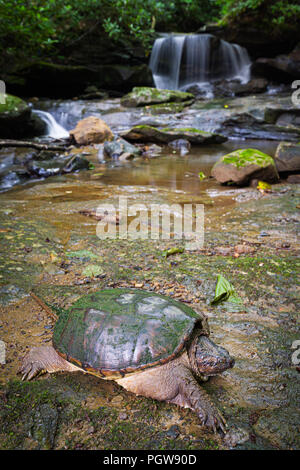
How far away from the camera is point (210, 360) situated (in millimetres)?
1876

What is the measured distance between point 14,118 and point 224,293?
37.1 ft

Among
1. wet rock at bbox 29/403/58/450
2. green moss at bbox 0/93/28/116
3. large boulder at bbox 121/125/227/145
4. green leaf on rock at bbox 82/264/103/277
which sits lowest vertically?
large boulder at bbox 121/125/227/145

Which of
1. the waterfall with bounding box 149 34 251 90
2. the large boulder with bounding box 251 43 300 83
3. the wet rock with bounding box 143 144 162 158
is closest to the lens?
the wet rock with bounding box 143 144 162 158

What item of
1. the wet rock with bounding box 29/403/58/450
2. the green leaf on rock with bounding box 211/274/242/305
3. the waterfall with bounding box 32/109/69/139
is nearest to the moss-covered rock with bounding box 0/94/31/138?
the waterfall with bounding box 32/109/69/139

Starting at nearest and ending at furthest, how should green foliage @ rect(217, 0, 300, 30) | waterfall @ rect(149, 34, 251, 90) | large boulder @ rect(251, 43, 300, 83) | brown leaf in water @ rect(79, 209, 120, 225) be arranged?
brown leaf in water @ rect(79, 209, 120, 225), green foliage @ rect(217, 0, 300, 30), large boulder @ rect(251, 43, 300, 83), waterfall @ rect(149, 34, 251, 90)

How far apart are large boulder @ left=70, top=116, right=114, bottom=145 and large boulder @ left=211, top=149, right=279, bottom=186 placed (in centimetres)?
615

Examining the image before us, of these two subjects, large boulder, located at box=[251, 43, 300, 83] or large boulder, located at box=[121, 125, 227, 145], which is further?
large boulder, located at box=[251, 43, 300, 83]

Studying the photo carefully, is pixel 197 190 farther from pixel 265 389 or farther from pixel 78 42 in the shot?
pixel 78 42

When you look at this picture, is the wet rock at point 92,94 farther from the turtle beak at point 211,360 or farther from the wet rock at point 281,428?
the wet rock at point 281,428

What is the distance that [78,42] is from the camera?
1733 cm

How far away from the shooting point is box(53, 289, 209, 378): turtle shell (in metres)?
1.80

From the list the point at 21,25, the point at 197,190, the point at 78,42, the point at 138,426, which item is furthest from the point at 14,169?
the point at 78,42

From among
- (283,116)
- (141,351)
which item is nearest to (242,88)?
(283,116)

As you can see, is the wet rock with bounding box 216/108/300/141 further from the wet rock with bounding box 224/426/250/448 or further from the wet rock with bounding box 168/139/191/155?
the wet rock with bounding box 224/426/250/448
